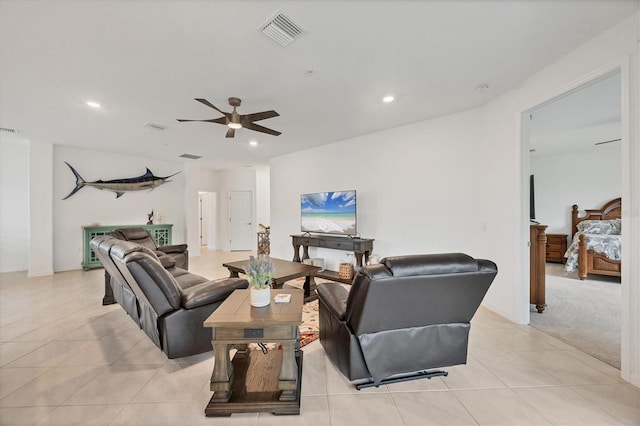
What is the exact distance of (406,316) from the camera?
5.77 feet

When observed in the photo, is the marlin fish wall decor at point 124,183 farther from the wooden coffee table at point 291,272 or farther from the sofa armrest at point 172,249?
the wooden coffee table at point 291,272

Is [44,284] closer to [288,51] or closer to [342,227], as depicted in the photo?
[342,227]

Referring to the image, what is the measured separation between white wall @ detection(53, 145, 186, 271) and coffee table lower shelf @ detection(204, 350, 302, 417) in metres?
5.92

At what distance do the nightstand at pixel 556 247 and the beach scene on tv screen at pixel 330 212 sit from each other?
517cm

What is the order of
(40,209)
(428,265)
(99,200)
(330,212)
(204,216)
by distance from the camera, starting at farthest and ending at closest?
(204,216) → (99,200) → (40,209) → (330,212) → (428,265)

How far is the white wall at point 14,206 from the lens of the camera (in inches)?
211

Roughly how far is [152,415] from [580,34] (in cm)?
421

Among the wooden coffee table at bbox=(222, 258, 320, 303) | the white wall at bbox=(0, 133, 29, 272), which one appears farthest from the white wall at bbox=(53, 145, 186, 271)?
the wooden coffee table at bbox=(222, 258, 320, 303)

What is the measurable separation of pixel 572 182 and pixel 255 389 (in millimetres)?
8053

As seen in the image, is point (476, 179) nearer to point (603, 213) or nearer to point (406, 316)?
point (406, 316)

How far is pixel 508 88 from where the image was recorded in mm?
3000

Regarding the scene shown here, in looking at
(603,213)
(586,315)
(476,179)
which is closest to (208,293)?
(476,179)

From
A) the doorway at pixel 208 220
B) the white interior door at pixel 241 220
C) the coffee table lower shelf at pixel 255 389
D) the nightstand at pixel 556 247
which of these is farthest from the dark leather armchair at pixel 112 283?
the nightstand at pixel 556 247

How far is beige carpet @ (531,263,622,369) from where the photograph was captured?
2408mm
